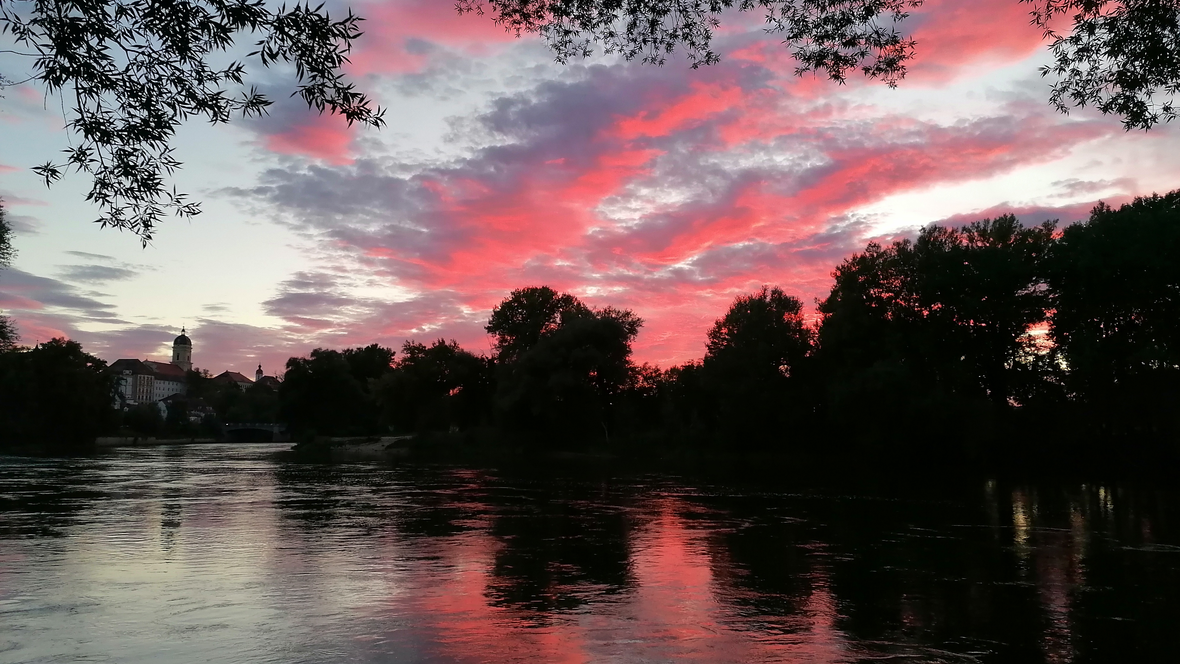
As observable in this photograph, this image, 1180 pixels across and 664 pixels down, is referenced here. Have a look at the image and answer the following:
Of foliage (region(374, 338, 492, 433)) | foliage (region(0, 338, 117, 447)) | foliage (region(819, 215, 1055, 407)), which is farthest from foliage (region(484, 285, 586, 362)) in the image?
foliage (region(0, 338, 117, 447))

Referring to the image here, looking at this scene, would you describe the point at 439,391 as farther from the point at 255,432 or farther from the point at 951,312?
the point at 255,432

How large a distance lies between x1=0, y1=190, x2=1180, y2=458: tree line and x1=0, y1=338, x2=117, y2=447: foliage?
48838 mm

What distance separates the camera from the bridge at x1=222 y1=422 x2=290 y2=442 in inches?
6284

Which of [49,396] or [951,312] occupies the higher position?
[951,312]

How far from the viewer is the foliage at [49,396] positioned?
306 ft

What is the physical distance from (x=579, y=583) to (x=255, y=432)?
170537 mm

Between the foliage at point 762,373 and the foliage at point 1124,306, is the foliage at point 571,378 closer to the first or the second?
the foliage at point 762,373

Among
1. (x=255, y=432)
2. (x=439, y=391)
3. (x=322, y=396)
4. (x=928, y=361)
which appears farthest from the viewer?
(x=255, y=432)

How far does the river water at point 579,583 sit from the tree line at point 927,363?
23.8 m

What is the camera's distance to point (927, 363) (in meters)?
53.8

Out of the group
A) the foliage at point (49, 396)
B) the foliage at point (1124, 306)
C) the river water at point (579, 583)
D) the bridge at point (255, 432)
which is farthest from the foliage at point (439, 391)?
the bridge at point (255, 432)

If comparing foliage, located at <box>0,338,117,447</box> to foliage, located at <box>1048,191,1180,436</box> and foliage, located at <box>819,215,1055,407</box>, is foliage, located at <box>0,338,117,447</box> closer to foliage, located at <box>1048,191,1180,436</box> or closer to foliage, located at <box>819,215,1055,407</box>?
foliage, located at <box>819,215,1055,407</box>

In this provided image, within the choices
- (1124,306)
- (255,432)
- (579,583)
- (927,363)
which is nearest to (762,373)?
(927,363)

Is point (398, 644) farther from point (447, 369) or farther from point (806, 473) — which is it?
point (447, 369)
